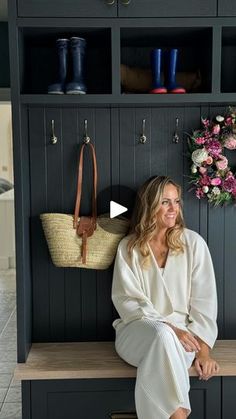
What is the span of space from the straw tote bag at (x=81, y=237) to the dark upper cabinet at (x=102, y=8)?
0.67m

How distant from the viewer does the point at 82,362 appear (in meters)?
2.93

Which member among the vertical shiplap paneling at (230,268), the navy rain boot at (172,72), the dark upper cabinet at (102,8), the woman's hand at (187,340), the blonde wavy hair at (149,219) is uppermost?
the dark upper cabinet at (102,8)

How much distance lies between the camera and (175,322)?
2.96m

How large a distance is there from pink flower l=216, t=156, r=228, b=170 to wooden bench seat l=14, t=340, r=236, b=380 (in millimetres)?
923

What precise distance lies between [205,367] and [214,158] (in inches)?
40.5

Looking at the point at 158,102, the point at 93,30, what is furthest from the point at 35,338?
the point at 93,30

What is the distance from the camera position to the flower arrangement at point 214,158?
10.0 feet

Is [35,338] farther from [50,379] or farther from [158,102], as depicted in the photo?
[158,102]

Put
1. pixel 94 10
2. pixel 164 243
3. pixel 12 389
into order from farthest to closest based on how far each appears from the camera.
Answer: pixel 12 389
pixel 164 243
pixel 94 10

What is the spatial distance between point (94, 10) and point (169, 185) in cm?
90

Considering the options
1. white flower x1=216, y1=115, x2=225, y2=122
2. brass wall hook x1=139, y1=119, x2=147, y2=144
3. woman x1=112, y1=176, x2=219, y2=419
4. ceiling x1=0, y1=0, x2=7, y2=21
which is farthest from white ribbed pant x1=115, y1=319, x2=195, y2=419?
ceiling x1=0, y1=0, x2=7, y2=21

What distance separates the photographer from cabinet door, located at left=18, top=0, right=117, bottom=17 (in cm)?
283

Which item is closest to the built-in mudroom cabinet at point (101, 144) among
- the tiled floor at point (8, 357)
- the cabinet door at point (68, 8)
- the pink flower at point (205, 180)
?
the cabinet door at point (68, 8)

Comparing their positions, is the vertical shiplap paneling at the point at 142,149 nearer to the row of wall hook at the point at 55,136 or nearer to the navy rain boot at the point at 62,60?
Answer: the row of wall hook at the point at 55,136
